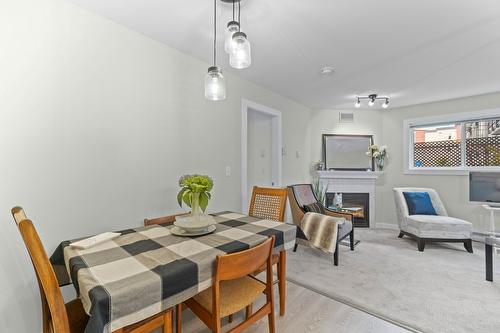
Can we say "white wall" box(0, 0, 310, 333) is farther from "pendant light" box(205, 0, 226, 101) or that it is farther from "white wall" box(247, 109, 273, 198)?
"white wall" box(247, 109, 273, 198)

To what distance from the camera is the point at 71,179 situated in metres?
1.60

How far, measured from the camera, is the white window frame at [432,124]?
348 centimetres

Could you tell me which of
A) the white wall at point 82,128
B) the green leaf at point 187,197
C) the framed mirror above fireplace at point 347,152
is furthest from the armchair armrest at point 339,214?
the green leaf at point 187,197

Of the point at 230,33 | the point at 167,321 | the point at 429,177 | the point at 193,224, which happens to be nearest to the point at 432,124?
the point at 429,177

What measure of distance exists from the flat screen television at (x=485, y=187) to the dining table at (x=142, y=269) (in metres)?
3.69

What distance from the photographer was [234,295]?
132 cm

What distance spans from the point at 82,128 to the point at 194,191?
0.98 meters

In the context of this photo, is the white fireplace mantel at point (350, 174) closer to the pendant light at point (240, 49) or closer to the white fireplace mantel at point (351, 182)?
the white fireplace mantel at point (351, 182)

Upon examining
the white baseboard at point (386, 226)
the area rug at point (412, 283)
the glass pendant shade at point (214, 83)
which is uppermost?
the glass pendant shade at point (214, 83)

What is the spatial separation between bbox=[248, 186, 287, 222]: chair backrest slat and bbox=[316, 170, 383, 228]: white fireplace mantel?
2.42 m

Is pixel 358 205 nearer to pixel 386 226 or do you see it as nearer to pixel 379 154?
pixel 386 226

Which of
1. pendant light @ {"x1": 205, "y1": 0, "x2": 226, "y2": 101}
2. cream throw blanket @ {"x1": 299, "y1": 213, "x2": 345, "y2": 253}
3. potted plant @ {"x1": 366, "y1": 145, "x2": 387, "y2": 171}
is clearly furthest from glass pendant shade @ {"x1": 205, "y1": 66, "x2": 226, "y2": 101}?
potted plant @ {"x1": 366, "y1": 145, "x2": 387, "y2": 171}

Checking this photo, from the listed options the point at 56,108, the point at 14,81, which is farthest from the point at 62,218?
the point at 14,81

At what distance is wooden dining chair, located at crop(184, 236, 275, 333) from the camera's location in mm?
1062
